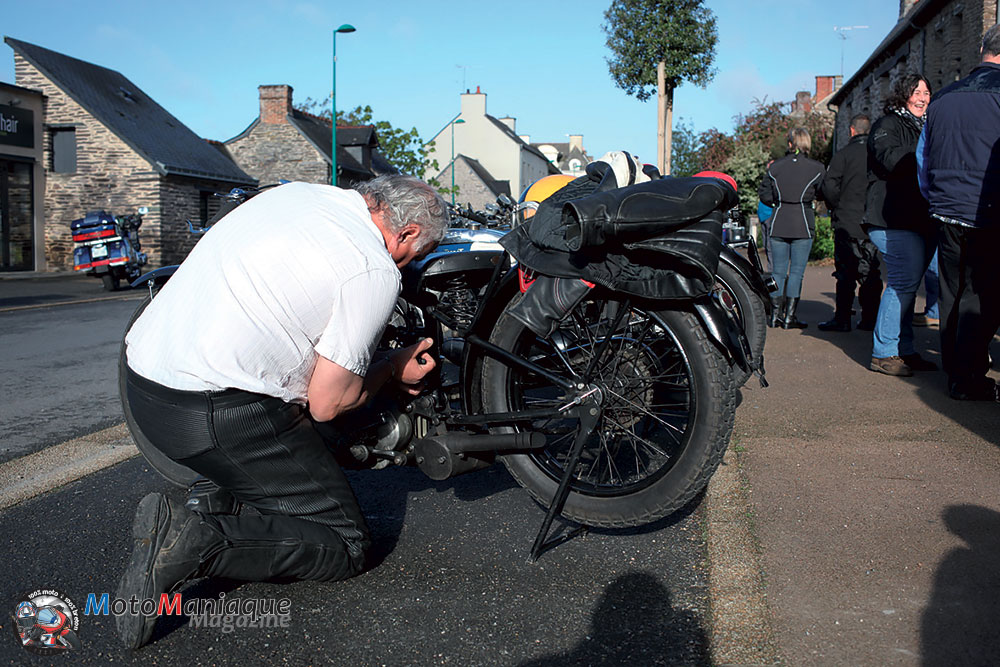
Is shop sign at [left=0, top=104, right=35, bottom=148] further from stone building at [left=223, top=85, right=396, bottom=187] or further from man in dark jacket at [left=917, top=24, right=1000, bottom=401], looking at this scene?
man in dark jacket at [left=917, top=24, right=1000, bottom=401]

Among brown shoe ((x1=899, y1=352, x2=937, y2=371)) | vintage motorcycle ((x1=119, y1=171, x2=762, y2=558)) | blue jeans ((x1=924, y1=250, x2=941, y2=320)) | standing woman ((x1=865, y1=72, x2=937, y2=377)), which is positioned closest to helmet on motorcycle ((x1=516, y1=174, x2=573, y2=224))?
vintage motorcycle ((x1=119, y1=171, x2=762, y2=558))

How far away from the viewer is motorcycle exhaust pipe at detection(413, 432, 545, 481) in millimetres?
2945

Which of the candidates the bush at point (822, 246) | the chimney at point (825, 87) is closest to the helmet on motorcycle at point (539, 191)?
the bush at point (822, 246)

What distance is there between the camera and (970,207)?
491 cm

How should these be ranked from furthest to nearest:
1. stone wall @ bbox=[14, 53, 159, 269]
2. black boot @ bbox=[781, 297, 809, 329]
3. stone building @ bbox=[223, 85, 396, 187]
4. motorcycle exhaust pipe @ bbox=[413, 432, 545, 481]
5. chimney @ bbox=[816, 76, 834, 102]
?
chimney @ bbox=[816, 76, 834, 102], stone building @ bbox=[223, 85, 396, 187], stone wall @ bbox=[14, 53, 159, 269], black boot @ bbox=[781, 297, 809, 329], motorcycle exhaust pipe @ bbox=[413, 432, 545, 481]

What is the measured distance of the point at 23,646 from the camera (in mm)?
2340

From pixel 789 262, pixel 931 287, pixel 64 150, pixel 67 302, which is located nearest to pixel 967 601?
pixel 931 287

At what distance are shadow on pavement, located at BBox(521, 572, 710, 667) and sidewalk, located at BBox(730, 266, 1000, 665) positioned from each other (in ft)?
0.79

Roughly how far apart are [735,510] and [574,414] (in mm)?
876

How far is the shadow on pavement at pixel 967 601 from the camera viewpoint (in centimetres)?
215

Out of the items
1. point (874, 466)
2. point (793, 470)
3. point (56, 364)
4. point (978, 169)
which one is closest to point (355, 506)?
point (793, 470)

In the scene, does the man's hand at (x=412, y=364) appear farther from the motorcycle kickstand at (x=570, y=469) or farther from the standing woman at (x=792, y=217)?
the standing woman at (x=792, y=217)

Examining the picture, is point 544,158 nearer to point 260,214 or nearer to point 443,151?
point 443,151

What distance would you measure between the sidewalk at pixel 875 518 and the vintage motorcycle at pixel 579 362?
49cm
